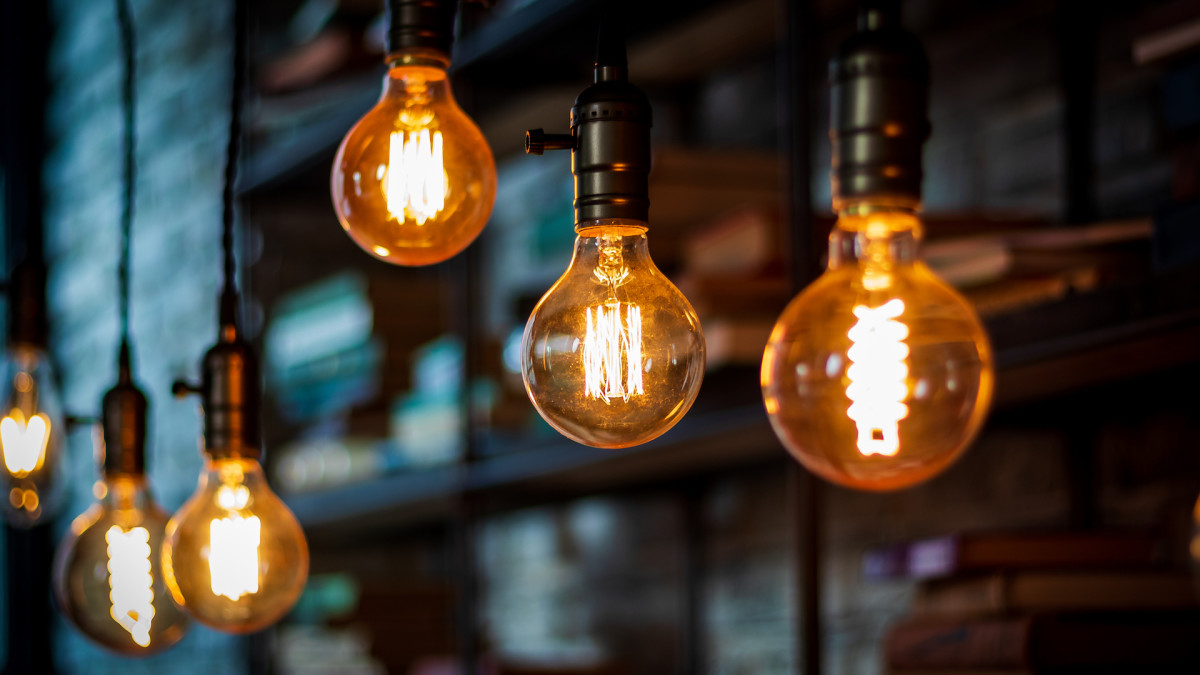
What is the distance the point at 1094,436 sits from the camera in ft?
4.15

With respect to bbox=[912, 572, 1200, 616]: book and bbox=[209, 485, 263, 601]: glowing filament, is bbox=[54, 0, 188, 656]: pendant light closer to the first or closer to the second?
bbox=[209, 485, 263, 601]: glowing filament

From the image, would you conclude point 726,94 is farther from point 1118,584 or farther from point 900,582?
point 1118,584

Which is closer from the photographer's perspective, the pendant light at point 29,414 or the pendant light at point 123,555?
the pendant light at point 123,555

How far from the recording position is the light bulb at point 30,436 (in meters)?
1.21

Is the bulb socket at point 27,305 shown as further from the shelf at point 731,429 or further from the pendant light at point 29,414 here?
the shelf at point 731,429

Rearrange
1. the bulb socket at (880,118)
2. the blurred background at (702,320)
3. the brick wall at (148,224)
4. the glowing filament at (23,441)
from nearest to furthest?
the bulb socket at (880,118) → the blurred background at (702,320) → the glowing filament at (23,441) → the brick wall at (148,224)

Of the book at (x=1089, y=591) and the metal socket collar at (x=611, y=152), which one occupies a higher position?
the metal socket collar at (x=611, y=152)

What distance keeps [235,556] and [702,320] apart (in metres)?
0.58

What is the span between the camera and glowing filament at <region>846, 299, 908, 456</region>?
517mm

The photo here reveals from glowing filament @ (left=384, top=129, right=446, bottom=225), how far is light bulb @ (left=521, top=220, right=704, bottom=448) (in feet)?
0.49

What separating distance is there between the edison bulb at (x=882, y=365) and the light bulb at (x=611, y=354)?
42mm

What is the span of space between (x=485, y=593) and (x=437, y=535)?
19 cm

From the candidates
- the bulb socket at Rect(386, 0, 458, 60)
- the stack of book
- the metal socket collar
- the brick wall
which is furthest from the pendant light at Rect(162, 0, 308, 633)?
the brick wall

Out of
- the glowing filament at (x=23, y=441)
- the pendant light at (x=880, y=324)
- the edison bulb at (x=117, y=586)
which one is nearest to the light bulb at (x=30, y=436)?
the glowing filament at (x=23, y=441)
